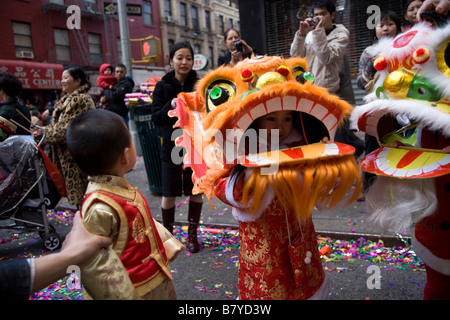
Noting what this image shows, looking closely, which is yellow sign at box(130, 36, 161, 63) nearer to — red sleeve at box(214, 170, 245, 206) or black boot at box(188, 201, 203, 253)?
black boot at box(188, 201, 203, 253)

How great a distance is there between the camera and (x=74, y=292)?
9.53 feet

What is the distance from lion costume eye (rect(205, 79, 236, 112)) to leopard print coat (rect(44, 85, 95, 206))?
2388mm

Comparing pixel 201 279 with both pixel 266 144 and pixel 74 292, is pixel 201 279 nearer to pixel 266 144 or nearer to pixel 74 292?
pixel 74 292

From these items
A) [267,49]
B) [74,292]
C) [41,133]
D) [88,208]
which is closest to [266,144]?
[88,208]

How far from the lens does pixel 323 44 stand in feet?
11.1

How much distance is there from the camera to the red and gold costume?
1.18m

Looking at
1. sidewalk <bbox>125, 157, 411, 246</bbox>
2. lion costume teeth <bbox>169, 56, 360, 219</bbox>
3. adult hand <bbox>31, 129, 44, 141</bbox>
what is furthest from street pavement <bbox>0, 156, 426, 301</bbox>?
adult hand <bbox>31, 129, 44, 141</bbox>

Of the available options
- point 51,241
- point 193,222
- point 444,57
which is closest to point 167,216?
point 193,222

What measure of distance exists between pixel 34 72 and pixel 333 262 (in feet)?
57.1

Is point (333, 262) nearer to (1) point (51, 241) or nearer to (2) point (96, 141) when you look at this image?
(2) point (96, 141)

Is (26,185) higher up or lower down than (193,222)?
higher up

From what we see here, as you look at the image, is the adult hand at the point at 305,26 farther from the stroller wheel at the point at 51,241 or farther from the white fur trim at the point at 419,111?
the stroller wheel at the point at 51,241

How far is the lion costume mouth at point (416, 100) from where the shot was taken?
1.54 m

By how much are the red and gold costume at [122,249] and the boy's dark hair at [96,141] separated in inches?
2.4
